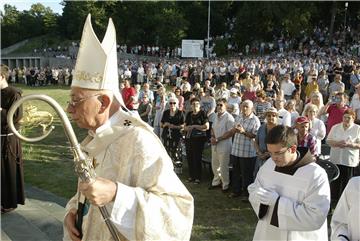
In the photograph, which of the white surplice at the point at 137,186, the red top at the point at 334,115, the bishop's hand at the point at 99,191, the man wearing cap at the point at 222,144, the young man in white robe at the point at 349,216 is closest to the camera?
the bishop's hand at the point at 99,191

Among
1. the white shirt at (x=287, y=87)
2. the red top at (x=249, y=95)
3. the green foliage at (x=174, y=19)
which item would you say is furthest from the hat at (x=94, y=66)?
the green foliage at (x=174, y=19)

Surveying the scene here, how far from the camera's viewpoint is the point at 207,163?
9.95 m

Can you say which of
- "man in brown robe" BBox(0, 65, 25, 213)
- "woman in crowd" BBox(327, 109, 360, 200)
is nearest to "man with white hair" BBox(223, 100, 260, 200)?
"woman in crowd" BBox(327, 109, 360, 200)

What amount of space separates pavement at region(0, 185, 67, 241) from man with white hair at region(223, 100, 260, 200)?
3.09m

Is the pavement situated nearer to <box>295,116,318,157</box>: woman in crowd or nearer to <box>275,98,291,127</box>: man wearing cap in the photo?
<box>295,116,318,157</box>: woman in crowd

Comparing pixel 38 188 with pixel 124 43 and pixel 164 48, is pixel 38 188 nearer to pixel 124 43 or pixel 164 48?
pixel 164 48

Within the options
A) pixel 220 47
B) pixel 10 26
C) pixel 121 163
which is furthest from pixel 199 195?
pixel 10 26

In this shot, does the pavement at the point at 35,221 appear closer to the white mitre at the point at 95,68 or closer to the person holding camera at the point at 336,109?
the white mitre at the point at 95,68

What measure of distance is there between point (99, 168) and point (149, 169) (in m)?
0.31

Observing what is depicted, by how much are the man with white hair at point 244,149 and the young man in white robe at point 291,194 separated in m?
3.81

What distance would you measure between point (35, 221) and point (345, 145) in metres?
4.79

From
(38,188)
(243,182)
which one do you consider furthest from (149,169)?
(38,188)

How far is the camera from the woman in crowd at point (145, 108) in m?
12.4

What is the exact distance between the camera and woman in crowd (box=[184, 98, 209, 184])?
9.12 meters
